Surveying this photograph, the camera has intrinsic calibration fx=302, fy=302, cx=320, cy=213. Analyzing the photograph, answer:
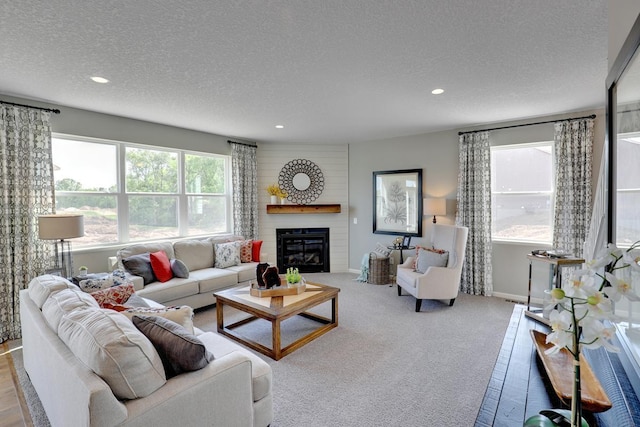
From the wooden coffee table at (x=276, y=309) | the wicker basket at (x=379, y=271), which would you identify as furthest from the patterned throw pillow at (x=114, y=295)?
the wicker basket at (x=379, y=271)

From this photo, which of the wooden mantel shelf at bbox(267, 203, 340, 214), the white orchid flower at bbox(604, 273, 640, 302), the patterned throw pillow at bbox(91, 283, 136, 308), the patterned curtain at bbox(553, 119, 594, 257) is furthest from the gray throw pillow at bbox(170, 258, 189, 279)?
the patterned curtain at bbox(553, 119, 594, 257)

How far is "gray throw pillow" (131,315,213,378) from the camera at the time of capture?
150 centimetres

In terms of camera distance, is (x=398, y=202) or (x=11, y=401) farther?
(x=398, y=202)

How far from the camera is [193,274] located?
4.14 meters

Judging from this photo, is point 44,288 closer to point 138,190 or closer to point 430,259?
point 138,190

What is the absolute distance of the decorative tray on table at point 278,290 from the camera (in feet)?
10.6

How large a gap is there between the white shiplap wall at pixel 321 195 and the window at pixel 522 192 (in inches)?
106

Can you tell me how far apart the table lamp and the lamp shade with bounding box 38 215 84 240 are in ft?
15.1

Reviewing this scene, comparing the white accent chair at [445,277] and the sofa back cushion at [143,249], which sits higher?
the sofa back cushion at [143,249]

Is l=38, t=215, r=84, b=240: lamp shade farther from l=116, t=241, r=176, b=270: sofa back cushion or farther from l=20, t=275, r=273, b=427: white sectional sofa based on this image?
l=20, t=275, r=273, b=427: white sectional sofa

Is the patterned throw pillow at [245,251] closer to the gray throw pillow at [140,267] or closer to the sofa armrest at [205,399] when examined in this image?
the gray throw pillow at [140,267]

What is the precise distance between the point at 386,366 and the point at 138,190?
4.09 metres

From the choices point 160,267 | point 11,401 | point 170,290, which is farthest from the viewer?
point 160,267

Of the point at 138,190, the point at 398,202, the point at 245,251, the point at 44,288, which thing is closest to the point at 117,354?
the point at 44,288
